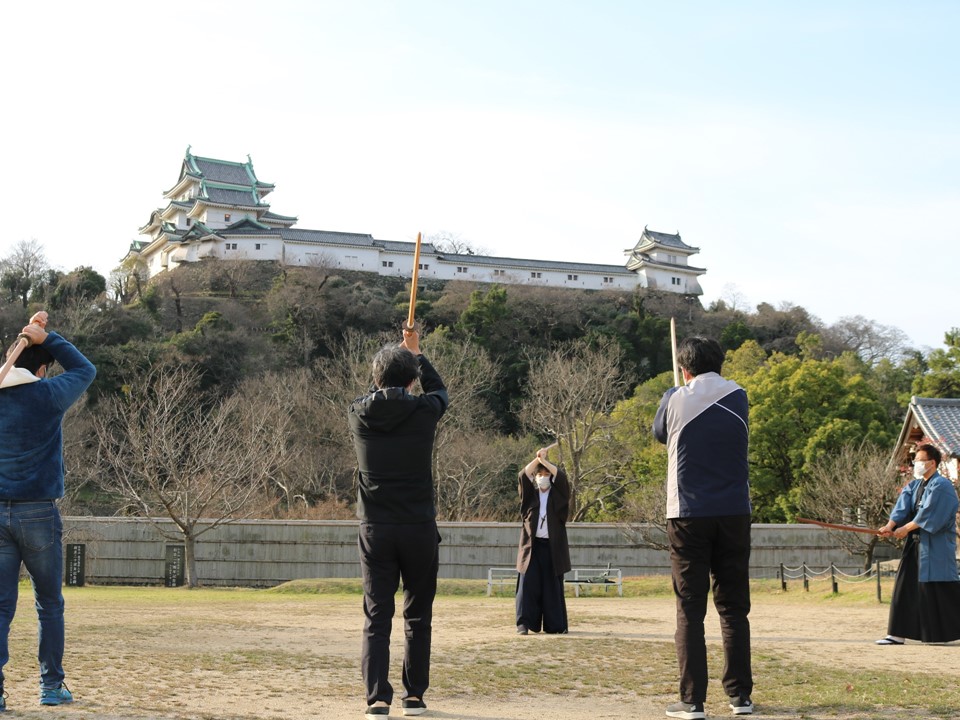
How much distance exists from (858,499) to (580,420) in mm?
15024

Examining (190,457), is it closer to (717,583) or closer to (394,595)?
(394,595)

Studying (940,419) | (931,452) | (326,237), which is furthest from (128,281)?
(931,452)

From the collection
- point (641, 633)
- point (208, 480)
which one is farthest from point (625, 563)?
point (641, 633)

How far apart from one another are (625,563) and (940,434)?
320 inches

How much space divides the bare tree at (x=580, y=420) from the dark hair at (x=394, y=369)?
24.4 m

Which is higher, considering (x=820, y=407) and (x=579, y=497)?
(x=820, y=407)

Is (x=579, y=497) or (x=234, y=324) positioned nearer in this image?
(x=579, y=497)

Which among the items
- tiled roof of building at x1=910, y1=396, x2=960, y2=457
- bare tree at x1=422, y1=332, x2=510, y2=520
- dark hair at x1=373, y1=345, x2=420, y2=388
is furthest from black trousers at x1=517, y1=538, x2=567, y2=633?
bare tree at x1=422, y1=332, x2=510, y2=520

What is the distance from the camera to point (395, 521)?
5.32 metres

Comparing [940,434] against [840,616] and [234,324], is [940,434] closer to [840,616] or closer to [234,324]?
[840,616]

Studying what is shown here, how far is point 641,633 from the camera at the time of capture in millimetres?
9688

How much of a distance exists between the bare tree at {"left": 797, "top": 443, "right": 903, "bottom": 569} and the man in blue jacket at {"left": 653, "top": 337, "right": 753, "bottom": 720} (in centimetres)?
1715

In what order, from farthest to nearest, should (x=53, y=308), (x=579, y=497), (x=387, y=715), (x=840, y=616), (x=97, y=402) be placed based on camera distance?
(x=53, y=308) → (x=97, y=402) → (x=579, y=497) → (x=840, y=616) → (x=387, y=715)

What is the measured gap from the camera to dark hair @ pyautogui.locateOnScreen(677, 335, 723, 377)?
18.8 feet
